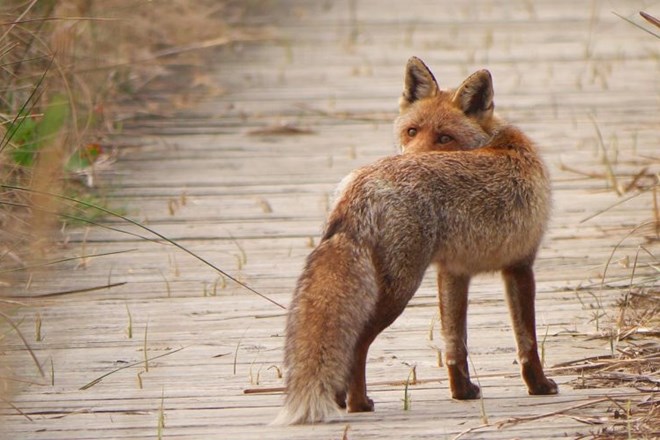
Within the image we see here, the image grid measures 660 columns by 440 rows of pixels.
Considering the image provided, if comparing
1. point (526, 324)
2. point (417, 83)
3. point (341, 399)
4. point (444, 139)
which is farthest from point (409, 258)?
point (417, 83)

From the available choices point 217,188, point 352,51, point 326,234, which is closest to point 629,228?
point 217,188

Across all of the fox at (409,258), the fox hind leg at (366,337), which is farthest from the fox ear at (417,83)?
the fox hind leg at (366,337)

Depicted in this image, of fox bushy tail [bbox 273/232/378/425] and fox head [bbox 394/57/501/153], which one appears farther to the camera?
fox head [bbox 394/57/501/153]

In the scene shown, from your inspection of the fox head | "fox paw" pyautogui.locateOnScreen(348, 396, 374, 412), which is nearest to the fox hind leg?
"fox paw" pyautogui.locateOnScreen(348, 396, 374, 412)

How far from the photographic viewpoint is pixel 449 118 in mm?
4984

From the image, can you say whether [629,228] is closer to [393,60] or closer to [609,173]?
[609,173]

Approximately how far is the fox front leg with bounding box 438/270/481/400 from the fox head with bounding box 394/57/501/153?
722mm

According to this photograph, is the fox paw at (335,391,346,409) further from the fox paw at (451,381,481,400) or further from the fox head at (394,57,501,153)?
the fox head at (394,57,501,153)

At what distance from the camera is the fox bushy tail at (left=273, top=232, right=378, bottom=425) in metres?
3.70

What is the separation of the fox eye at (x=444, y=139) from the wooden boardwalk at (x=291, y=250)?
75 centimetres

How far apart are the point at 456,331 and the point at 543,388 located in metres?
0.34

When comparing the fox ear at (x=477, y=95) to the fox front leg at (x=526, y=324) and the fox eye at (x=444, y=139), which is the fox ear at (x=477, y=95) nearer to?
the fox eye at (x=444, y=139)

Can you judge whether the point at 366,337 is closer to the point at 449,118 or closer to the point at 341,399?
the point at 341,399

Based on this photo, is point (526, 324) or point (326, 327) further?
point (526, 324)
